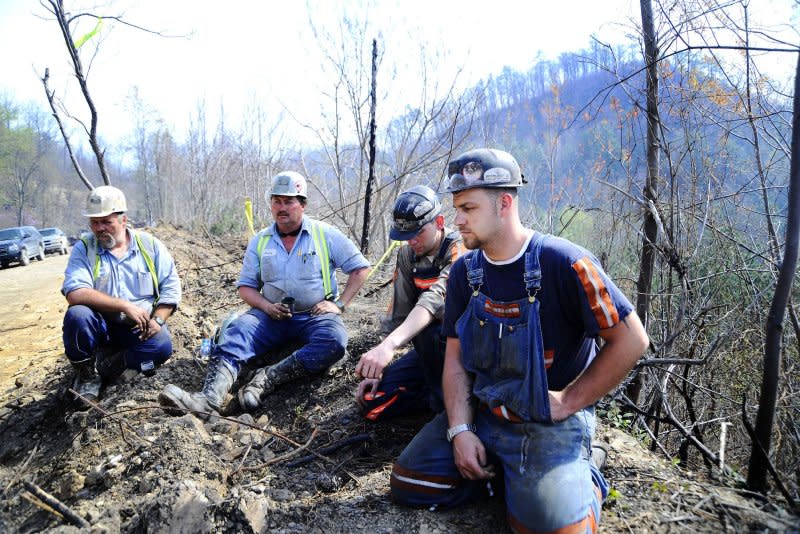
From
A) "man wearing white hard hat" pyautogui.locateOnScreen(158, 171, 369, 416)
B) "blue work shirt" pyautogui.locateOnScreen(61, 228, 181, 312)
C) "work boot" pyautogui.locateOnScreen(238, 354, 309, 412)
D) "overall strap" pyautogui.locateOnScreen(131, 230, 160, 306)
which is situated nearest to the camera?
"work boot" pyautogui.locateOnScreen(238, 354, 309, 412)

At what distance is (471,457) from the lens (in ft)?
7.25

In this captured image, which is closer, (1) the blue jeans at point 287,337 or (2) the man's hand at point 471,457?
(2) the man's hand at point 471,457

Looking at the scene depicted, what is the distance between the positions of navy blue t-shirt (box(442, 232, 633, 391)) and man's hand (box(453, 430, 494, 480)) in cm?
41

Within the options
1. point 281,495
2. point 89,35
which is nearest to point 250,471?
point 281,495

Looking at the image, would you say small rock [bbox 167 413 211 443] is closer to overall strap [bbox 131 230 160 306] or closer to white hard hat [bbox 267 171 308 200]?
overall strap [bbox 131 230 160 306]

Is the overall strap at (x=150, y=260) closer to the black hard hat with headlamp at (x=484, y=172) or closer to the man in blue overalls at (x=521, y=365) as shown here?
the man in blue overalls at (x=521, y=365)

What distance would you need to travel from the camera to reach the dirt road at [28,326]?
537 cm

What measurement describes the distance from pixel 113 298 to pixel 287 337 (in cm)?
133

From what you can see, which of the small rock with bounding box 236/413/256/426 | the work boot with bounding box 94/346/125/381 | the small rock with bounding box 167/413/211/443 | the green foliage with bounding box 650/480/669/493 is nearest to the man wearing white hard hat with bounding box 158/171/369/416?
the small rock with bounding box 236/413/256/426

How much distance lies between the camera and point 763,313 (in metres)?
4.16

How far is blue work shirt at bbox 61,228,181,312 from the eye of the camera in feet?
12.9

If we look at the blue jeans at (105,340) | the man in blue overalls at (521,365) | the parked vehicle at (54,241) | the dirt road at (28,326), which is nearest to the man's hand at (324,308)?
the blue jeans at (105,340)

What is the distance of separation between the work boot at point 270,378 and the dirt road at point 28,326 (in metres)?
2.69

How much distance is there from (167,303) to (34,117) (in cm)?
4945
